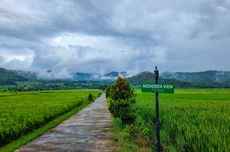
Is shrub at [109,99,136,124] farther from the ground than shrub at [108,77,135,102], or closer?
closer

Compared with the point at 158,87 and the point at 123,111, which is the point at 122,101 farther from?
the point at 158,87

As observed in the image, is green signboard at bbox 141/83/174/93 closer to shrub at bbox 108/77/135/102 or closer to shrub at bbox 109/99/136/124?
shrub at bbox 109/99/136/124

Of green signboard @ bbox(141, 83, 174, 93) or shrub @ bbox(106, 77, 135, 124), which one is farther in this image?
shrub @ bbox(106, 77, 135, 124)

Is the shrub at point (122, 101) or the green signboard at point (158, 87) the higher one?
the green signboard at point (158, 87)

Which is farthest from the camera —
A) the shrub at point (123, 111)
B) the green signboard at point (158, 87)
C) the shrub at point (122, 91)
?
the shrub at point (122, 91)

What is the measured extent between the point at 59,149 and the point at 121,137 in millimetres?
3026

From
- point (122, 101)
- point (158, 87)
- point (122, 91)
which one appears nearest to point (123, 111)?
point (122, 101)

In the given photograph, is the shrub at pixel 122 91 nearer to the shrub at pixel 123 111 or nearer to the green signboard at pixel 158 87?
the shrub at pixel 123 111

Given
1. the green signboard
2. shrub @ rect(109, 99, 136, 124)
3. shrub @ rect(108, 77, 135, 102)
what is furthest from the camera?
shrub @ rect(108, 77, 135, 102)

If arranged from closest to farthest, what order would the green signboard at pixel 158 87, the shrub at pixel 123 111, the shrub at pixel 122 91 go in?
1. the green signboard at pixel 158 87
2. the shrub at pixel 123 111
3. the shrub at pixel 122 91

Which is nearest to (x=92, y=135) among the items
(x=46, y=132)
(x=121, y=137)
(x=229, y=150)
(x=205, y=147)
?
(x=121, y=137)

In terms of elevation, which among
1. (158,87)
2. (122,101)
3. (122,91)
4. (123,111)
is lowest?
(123,111)

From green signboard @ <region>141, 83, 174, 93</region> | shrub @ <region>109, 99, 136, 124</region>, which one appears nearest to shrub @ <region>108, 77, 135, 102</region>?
shrub @ <region>109, 99, 136, 124</region>

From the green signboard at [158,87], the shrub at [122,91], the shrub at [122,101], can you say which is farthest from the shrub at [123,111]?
the green signboard at [158,87]
